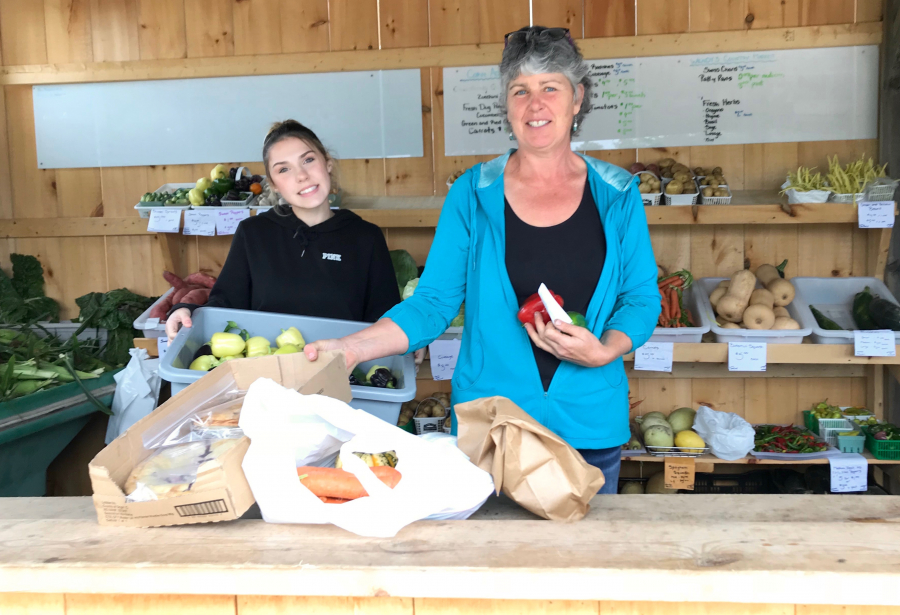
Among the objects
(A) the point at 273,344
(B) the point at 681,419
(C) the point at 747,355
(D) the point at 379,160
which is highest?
(D) the point at 379,160

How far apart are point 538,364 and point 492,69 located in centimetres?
204

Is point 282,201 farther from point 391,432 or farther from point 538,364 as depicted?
point 391,432

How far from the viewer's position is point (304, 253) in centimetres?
245

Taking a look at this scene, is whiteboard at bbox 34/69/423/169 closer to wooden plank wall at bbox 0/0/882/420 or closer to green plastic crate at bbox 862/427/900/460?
wooden plank wall at bbox 0/0/882/420

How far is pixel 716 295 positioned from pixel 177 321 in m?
2.20

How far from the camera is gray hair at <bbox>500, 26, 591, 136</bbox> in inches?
63.3

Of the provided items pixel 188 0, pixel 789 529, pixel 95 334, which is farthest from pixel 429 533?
pixel 188 0

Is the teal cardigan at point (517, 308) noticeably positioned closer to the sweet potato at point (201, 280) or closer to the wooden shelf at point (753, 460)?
the wooden shelf at point (753, 460)

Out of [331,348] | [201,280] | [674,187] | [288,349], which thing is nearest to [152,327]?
[201,280]

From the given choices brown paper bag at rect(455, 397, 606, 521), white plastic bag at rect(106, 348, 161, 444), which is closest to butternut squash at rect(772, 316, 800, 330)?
brown paper bag at rect(455, 397, 606, 521)

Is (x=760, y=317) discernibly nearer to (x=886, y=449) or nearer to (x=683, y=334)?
(x=683, y=334)

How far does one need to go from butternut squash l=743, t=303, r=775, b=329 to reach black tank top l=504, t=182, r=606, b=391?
1522 millimetres

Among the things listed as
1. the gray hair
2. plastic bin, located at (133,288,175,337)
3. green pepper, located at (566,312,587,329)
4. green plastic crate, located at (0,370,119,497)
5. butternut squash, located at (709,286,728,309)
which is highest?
the gray hair

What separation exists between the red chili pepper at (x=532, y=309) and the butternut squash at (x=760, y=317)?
1662 millimetres
